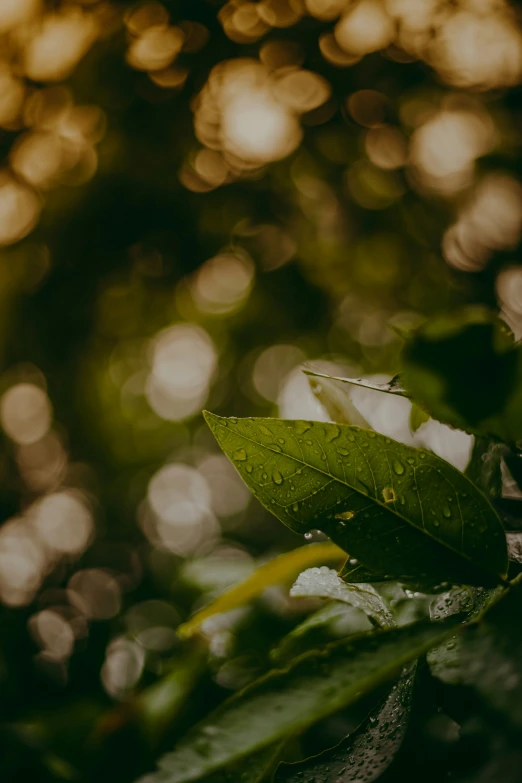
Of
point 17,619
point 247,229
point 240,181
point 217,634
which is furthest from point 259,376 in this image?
point 217,634

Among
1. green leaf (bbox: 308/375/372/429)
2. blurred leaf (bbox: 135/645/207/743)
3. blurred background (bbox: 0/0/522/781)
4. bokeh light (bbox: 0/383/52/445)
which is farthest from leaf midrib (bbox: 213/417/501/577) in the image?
bokeh light (bbox: 0/383/52/445)

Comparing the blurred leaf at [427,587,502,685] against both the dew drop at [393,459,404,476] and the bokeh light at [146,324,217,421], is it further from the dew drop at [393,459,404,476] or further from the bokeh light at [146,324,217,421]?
the bokeh light at [146,324,217,421]

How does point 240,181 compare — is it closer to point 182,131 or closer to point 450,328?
point 182,131

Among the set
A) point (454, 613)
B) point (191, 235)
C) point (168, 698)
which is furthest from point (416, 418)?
point (191, 235)

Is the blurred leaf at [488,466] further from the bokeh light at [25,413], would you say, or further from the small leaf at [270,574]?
the bokeh light at [25,413]

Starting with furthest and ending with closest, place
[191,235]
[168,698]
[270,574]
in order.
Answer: [191,235] → [168,698] → [270,574]

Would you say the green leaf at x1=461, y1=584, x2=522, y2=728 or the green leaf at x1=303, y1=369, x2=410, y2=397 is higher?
the green leaf at x1=303, y1=369, x2=410, y2=397

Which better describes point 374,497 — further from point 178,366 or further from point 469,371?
point 178,366
